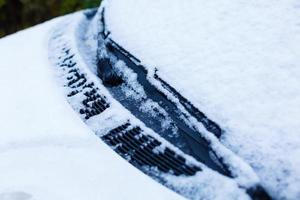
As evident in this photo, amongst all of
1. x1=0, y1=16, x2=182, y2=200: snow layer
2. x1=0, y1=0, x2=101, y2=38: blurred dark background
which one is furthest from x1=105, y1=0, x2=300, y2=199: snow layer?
x1=0, y1=0, x2=101, y2=38: blurred dark background

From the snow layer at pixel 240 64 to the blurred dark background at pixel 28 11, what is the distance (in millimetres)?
4300

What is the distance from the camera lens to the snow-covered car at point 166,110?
4.31 ft

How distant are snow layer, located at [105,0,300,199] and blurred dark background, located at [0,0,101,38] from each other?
14.1ft

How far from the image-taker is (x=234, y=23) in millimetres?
1744

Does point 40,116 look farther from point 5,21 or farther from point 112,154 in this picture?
point 5,21

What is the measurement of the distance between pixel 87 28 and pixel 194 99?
131 centimetres

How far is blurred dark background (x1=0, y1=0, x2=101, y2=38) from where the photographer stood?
619cm

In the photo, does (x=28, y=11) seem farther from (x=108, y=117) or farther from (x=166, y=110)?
(x=166, y=110)

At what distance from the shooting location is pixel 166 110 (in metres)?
1.63

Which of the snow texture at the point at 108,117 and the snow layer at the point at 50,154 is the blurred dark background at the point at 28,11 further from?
the snow layer at the point at 50,154

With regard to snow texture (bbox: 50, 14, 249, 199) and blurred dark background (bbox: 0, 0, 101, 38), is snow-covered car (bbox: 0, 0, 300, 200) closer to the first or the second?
snow texture (bbox: 50, 14, 249, 199)

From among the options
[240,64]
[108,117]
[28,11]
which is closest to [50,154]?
[108,117]

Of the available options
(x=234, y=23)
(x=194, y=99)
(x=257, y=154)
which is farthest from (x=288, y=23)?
(x=257, y=154)

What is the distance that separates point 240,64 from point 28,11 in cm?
517
